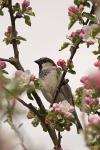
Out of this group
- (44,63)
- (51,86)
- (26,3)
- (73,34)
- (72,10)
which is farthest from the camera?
(44,63)

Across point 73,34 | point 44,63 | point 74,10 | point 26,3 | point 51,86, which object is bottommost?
point 73,34

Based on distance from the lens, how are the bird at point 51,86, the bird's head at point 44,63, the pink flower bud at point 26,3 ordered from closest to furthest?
the pink flower bud at point 26,3
the bird at point 51,86
the bird's head at point 44,63

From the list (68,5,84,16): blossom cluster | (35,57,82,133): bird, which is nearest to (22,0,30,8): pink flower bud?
(68,5,84,16): blossom cluster

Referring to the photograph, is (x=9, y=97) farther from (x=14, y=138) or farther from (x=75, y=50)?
(x=75, y=50)

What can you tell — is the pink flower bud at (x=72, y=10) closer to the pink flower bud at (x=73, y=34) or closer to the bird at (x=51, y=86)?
the pink flower bud at (x=73, y=34)

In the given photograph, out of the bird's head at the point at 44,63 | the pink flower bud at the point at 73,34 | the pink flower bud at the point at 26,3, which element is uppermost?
the bird's head at the point at 44,63

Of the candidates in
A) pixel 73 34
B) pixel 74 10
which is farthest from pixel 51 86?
pixel 73 34

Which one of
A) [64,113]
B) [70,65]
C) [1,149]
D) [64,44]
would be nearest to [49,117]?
[64,113]

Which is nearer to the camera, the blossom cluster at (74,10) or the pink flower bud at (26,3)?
the blossom cluster at (74,10)

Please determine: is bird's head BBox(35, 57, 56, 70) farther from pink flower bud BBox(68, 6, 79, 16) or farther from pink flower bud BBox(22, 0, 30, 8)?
pink flower bud BBox(68, 6, 79, 16)

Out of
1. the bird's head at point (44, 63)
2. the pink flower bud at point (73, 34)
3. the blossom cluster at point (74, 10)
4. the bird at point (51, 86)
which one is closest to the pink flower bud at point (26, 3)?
the blossom cluster at point (74, 10)

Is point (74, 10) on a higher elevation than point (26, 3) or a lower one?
lower

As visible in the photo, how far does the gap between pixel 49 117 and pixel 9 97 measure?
163cm

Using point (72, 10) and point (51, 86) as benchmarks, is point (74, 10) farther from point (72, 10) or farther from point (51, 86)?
point (51, 86)
